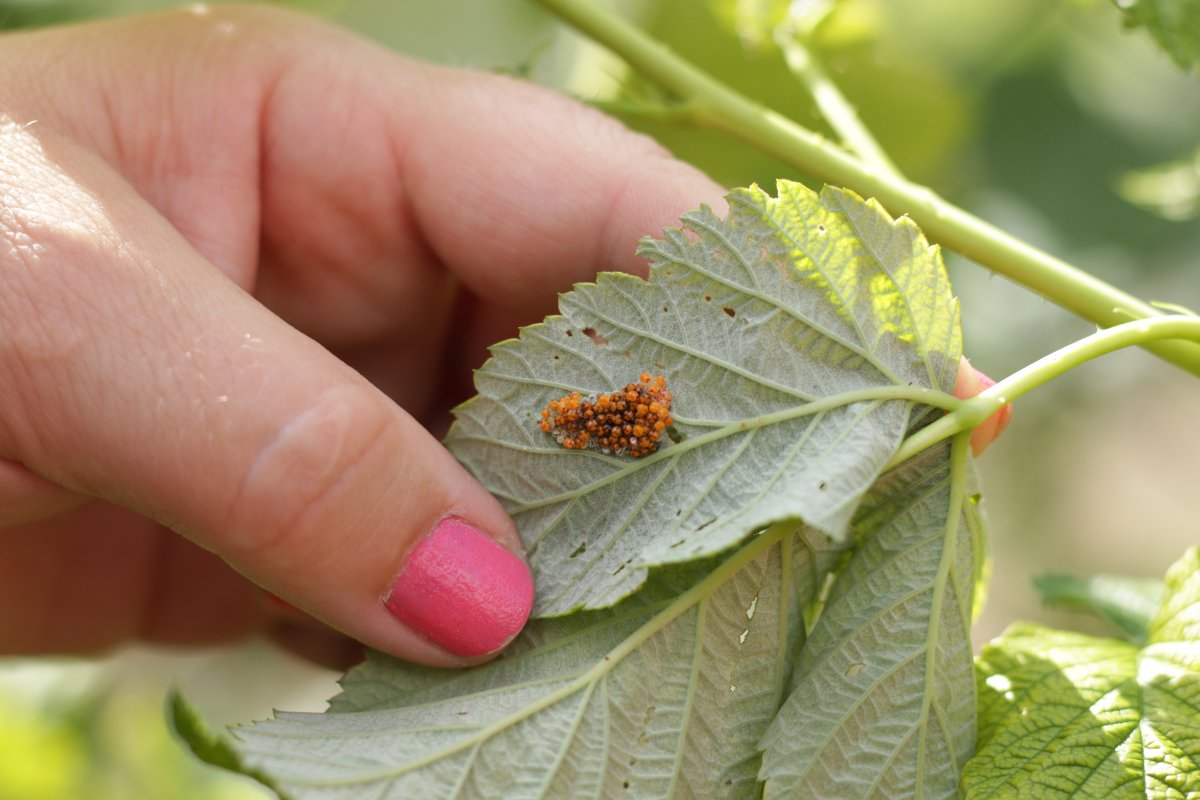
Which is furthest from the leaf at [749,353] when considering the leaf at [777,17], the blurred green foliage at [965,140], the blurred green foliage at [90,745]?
the blurred green foliage at [90,745]

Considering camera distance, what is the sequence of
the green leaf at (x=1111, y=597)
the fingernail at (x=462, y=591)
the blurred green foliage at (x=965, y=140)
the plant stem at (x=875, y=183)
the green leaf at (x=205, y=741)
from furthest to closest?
the blurred green foliage at (x=965, y=140) < the green leaf at (x=1111, y=597) < the plant stem at (x=875, y=183) < the fingernail at (x=462, y=591) < the green leaf at (x=205, y=741)

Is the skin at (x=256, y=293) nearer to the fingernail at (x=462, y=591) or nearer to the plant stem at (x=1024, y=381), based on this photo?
the fingernail at (x=462, y=591)

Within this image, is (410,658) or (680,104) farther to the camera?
(680,104)

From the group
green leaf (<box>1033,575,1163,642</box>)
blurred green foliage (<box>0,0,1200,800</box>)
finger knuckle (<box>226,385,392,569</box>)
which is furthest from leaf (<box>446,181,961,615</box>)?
blurred green foliage (<box>0,0,1200,800</box>)

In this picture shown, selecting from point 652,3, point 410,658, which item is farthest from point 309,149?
point 652,3

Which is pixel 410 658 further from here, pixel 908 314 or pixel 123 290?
pixel 908 314

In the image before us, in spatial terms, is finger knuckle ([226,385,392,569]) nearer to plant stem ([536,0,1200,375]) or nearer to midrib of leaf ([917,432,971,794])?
midrib of leaf ([917,432,971,794])

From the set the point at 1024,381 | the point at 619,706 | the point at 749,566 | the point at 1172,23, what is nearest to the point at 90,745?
the point at 619,706

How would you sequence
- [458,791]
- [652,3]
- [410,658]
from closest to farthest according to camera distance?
1. [458,791]
2. [410,658]
3. [652,3]
